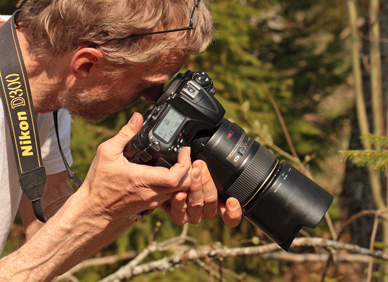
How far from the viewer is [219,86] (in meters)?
2.73

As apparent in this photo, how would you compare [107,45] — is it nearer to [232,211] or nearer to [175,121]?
[175,121]

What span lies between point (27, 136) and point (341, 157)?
3.81 ft

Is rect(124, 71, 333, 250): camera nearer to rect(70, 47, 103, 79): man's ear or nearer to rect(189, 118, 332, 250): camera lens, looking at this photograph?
rect(189, 118, 332, 250): camera lens

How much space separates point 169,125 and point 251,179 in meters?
0.35

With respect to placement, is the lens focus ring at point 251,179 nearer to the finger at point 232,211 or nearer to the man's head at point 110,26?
the finger at point 232,211

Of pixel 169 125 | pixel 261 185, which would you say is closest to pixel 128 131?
pixel 169 125

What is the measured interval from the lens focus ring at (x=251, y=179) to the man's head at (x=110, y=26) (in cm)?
49

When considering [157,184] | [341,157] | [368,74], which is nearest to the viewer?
[157,184]

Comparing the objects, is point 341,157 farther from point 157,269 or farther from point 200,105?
point 157,269

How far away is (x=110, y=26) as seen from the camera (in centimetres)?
137

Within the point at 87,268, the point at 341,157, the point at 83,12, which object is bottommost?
the point at 87,268

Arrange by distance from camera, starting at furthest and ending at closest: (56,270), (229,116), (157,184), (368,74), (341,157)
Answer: (368,74) < (229,116) < (341,157) < (56,270) < (157,184)

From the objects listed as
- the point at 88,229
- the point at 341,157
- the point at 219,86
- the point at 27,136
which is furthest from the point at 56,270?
the point at 219,86

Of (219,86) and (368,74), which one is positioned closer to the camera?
(219,86)
